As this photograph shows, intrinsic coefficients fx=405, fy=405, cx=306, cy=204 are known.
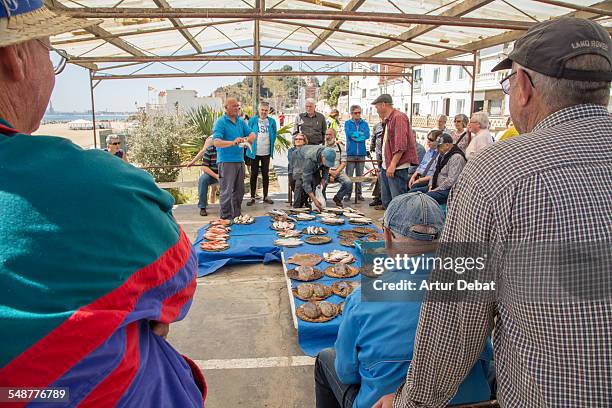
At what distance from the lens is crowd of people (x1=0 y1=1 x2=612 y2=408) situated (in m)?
0.71

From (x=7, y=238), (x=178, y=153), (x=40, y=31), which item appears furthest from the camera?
(x=178, y=153)

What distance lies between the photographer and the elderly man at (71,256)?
27.5 inches

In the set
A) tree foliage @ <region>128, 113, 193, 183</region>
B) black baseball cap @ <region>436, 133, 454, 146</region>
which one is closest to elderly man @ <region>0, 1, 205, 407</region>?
black baseball cap @ <region>436, 133, 454, 146</region>

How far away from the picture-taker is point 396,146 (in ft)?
21.0

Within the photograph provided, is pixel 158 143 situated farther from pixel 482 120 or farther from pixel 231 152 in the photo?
pixel 482 120

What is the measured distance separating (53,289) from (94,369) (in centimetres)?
17

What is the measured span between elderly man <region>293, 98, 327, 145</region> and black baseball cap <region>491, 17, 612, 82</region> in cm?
700

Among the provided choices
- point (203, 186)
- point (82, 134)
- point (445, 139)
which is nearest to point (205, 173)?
point (203, 186)

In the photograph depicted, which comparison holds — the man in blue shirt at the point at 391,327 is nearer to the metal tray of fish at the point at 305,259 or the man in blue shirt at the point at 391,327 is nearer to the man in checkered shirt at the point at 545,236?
the man in checkered shirt at the point at 545,236

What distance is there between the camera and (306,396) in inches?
111

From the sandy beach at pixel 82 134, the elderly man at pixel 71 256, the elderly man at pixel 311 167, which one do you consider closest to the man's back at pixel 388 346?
the elderly man at pixel 71 256

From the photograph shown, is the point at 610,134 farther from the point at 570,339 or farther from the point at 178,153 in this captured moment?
the point at 178,153

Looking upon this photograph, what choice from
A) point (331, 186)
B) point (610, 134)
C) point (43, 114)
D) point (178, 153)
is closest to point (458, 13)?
point (331, 186)

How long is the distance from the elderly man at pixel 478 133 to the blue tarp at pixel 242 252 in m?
3.15
